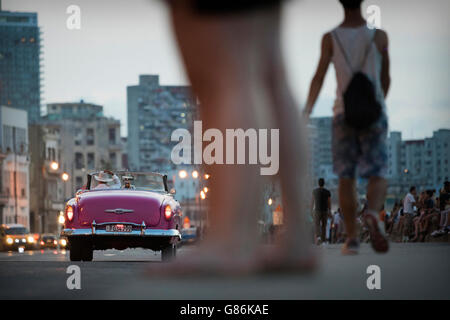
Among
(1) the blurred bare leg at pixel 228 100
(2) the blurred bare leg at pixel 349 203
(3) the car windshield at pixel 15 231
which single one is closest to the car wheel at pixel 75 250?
(2) the blurred bare leg at pixel 349 203

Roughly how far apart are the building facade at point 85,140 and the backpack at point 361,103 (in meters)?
153

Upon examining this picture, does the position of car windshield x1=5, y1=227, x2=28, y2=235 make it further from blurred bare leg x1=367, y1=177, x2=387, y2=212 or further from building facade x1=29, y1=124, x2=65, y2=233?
blurred bare leg x1=367, y1=177, x2=387, y2=212

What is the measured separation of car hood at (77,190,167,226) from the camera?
40.1 ft

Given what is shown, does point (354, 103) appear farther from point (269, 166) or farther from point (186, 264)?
point (186, 264)

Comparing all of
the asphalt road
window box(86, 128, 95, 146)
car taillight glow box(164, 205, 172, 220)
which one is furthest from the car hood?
window box(86, 128, 95, 146)

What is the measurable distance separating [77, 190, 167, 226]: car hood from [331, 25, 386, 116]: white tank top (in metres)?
7.21

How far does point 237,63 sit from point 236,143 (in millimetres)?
216

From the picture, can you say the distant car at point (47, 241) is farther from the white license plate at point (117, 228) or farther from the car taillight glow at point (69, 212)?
the white license plate at point (117, 228)

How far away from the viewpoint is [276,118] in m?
3.43

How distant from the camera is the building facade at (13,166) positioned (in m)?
117

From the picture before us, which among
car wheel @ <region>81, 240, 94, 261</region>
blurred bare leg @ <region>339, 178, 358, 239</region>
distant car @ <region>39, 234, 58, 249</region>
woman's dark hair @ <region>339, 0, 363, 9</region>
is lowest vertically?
distant car @ <region>39, 234, 58, 249</region>

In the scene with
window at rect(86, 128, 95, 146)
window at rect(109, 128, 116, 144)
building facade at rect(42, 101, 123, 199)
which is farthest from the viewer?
window at rect(109, 128, 116, 144)

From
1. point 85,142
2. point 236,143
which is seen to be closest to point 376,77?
point 236,143

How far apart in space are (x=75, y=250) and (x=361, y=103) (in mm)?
8146
